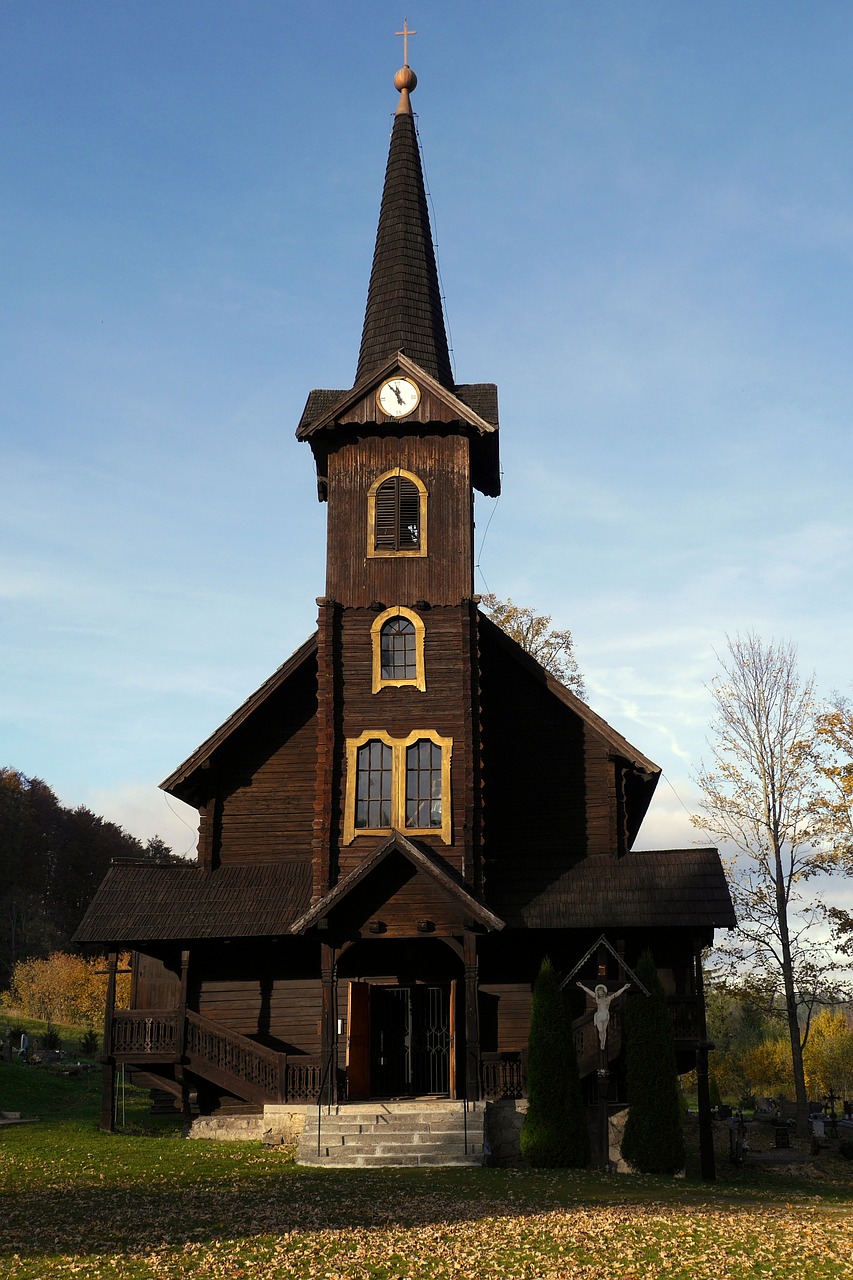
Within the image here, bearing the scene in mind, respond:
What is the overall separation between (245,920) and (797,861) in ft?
49.2

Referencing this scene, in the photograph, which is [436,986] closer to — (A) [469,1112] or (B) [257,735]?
(A) [469,1112]

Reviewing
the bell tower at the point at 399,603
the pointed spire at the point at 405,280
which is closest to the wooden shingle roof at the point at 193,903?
the bell tower at the point at 399,603

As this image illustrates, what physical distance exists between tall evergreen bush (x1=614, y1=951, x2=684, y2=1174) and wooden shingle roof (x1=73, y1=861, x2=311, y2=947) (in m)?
6.57

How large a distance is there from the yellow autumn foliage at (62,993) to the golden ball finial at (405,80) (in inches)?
1375

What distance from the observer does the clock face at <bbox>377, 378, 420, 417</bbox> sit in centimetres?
2494

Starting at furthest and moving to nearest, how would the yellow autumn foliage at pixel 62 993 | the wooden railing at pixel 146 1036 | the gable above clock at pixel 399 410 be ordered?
the yellow autumn foliage at pixel 62 993 → the gable above clock at pixel 399 410 → the wooden railing at pixel 146 1036

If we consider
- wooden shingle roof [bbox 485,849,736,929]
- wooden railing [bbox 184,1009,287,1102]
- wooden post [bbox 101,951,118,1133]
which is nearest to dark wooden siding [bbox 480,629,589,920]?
wooden shingle roof [bbox 485,849,736,929]

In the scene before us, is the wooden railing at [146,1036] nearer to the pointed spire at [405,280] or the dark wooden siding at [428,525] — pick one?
the dark wooden siding at [428,525]

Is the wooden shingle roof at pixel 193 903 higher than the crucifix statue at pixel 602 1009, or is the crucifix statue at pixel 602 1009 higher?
the wooden shingle roof at pixel 193 903

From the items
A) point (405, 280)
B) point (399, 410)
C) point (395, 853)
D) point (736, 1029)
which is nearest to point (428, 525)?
point (399, 410)

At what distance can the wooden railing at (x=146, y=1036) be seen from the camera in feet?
71.7

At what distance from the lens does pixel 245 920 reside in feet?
74.1

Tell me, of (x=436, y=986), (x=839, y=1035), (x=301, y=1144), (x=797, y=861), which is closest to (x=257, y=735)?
Result: (x=436, y=986)

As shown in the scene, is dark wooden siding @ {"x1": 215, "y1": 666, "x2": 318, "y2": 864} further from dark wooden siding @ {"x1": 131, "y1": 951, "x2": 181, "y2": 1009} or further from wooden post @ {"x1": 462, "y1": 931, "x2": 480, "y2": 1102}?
wooden post @ {"x1": 462, "y1": 931, "x2": 480, "y2": 1102}
